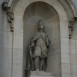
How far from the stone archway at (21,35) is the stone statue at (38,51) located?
74cm

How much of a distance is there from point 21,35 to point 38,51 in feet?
3.53

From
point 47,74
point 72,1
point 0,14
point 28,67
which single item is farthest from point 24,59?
point 72,1

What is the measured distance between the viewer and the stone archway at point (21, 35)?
41.6 ft

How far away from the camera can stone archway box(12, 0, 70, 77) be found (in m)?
12.7

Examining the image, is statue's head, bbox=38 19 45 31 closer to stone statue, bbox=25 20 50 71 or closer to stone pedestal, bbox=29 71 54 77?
stone statue, bbox=25 20 50 71

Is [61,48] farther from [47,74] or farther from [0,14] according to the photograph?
[0,14]

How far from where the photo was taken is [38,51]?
13.3 meters

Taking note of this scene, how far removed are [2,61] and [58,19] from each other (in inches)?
138

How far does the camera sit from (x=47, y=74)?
12875 mm

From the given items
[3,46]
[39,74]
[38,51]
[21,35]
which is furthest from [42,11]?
[39,74]

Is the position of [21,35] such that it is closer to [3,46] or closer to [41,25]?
[3,46]

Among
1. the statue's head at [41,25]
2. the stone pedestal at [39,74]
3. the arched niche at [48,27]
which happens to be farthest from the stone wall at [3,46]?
the statue's head at [41,25]

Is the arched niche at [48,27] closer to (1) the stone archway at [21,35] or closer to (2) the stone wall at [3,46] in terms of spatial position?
(1) the stone archway at [21,35]

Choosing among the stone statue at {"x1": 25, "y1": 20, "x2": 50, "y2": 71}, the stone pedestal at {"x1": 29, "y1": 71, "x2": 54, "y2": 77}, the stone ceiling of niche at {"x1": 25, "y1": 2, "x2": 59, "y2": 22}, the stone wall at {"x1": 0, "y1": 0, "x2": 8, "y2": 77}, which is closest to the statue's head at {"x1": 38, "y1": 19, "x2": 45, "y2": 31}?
the stone statue at {"x1": 25, "y1": 20, "x2": 50, "y2": 71}
